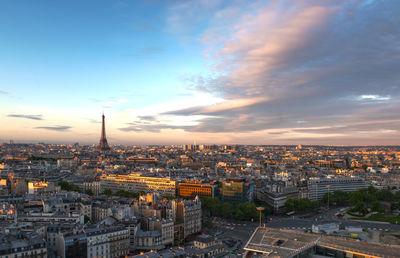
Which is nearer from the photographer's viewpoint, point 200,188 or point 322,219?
point 322,219

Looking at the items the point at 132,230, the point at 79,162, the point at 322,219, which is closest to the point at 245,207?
the point at 322,219

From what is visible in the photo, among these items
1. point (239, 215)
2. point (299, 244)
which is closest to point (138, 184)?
→ point (239, 215)

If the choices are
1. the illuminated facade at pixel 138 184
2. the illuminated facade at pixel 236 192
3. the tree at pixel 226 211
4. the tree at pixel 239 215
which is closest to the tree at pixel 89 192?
the illuminated facade at pixel 138 184

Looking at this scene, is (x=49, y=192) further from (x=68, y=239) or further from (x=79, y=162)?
(x=79, y=162)

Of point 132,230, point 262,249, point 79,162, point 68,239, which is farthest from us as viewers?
point 79,162

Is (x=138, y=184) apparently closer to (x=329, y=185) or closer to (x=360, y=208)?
(x=329, y=185)

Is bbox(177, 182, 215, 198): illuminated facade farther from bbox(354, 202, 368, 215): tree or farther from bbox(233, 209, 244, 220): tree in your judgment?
bbox(354, 202, 368, 215): tree

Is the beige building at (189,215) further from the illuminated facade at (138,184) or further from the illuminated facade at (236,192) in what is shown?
the illuminated facade at (138,184)
